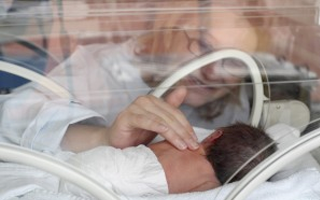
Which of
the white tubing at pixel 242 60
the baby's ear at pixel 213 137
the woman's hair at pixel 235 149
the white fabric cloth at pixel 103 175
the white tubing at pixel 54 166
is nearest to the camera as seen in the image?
the white tubing at pixel 54 166

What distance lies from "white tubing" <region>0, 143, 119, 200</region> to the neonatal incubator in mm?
235

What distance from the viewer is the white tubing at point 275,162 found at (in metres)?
0.78

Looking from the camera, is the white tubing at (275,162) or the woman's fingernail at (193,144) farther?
the woman's fingernail at (193,144)

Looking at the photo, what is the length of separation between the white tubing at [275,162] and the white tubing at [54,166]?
0.21 metres

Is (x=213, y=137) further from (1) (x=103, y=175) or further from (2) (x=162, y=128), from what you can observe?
(1) (x=103, y=175)

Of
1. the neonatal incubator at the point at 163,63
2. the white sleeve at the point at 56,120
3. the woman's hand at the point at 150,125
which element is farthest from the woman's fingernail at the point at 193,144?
the white sleeve at the point at 56,120

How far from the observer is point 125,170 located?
93cm

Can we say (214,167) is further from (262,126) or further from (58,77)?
(58,77)

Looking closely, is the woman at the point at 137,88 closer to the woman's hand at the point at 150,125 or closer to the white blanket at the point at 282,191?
the woman's hand at the point at 150,125

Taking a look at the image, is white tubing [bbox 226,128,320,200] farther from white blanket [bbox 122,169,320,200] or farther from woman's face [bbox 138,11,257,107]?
woman's face [bbox 138,11,257,107]

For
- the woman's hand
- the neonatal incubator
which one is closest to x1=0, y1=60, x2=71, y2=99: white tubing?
the neonatal incubator

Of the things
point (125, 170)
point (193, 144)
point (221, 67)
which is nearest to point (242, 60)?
point (221, 67)

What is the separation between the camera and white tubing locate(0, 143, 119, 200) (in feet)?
2.36

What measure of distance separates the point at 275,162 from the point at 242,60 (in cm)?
52
